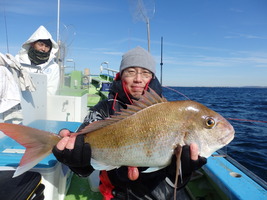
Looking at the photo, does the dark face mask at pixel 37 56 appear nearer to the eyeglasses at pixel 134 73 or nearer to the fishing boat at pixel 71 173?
the fishing boat at pixel 71 173

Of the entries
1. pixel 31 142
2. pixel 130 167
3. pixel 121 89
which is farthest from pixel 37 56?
pixel 130 167

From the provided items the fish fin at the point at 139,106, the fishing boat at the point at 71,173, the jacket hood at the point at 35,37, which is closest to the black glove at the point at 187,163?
the fish fin at the point at 139,106

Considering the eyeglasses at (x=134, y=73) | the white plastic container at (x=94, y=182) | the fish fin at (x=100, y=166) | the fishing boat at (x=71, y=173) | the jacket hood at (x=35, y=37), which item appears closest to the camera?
the fish fin at (x=100, y=166)

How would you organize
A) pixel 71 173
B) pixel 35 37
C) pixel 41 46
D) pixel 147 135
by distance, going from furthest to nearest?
pixel 41 46 < pixel 35 37 < pixel 71 173 < pixel 147 135

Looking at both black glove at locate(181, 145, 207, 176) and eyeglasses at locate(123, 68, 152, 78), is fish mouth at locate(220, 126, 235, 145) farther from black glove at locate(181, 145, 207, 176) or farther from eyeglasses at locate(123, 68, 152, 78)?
eyeglasses at locate(123, 68, 152, 78)

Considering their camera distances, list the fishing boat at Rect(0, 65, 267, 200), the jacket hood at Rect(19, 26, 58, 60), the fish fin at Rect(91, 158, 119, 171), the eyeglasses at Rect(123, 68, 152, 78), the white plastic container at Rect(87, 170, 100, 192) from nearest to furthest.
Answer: the fish fin at Rect(91, 158, 119, 171)
the fishing boat at Rect(0, 65, 267, 200)
the eyeglasses at Rect(123, 68, 152, 78)
the white plastic container at Rect(87, 170, 100, 192)
the jacket hood at Rect(19, 26, 58, 60)

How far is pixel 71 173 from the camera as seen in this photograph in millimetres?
3338

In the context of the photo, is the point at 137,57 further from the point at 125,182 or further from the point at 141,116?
the point at 125,182

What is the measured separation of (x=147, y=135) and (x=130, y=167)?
0.41 metres

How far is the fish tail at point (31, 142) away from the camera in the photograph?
1704mm

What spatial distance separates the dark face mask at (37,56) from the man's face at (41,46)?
0.08 m

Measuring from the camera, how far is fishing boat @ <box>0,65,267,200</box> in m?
2.31

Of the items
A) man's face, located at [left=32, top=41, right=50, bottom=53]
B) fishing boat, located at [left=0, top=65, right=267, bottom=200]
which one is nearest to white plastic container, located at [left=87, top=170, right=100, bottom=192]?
fishing boat, located at [left=0, top=65, right=267, bottom=200]

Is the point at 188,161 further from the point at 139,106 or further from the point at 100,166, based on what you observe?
the point at 100,166
